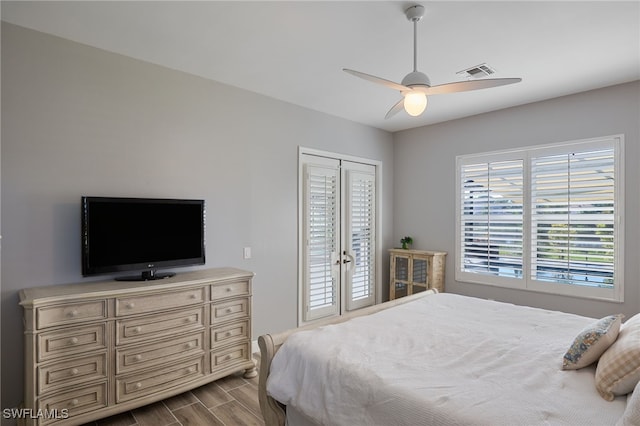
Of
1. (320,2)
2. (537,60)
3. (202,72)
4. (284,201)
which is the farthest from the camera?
(284,201)

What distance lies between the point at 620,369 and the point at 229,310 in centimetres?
255

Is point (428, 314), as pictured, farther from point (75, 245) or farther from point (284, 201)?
point (75, 245)

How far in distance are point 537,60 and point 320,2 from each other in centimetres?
198

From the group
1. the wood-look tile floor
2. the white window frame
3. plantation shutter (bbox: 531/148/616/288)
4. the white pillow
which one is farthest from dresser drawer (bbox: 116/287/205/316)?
plantation shutter (bbox: 531/148/616/288)

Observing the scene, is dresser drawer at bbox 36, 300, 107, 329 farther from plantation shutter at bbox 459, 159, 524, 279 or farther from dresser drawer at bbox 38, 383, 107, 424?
plantation shutter at bbox 459, 159, 524, 279

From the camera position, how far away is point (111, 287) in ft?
7.84

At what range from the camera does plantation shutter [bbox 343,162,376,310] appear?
4.62 metres

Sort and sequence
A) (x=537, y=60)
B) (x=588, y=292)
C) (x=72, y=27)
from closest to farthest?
1. (x=72, y=27)
2. (x=537, y=60)
3. (x=588, y=292)

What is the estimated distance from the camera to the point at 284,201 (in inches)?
153

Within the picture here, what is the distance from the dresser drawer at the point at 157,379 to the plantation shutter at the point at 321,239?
5.27 feet

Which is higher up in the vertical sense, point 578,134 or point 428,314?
point 578,134

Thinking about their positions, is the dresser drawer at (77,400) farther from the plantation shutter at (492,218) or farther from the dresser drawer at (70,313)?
the plantation shutter at (492,218)

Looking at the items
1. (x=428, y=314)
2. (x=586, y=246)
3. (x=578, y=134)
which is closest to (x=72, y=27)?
(x=428, y=314)

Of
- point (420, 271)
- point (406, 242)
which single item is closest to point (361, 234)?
point (406, 242)
